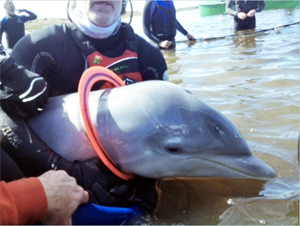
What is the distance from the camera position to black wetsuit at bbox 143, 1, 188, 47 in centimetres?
1034

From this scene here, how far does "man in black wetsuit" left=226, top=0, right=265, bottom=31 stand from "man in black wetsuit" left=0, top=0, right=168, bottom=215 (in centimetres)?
1007

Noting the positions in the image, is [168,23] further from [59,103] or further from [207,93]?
[59,103]

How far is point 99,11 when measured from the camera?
3457 mm

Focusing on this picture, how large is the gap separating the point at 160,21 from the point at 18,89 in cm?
837

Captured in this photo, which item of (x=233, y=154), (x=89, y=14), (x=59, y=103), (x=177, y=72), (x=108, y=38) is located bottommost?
(x=177, y=72)

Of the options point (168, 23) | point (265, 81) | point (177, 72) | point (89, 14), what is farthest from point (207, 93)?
point (168, 23)

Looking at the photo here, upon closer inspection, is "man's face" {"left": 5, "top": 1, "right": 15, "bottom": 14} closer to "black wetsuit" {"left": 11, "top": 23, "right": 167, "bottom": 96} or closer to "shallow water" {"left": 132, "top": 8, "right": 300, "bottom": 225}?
"shallow water" {"left": 132, "top": 8, "right": 300, "bottom": 225}

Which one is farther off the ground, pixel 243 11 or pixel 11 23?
pixel 11 23

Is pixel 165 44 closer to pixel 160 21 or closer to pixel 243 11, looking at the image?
pixel 160 21

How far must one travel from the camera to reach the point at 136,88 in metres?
2.88

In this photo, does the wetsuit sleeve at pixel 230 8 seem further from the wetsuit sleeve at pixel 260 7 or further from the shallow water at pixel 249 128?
the shallow water at pixel 249 128

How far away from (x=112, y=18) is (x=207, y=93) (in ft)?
7.86

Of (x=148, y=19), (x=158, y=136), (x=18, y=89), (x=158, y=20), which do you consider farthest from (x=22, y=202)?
(x=158, y=20)

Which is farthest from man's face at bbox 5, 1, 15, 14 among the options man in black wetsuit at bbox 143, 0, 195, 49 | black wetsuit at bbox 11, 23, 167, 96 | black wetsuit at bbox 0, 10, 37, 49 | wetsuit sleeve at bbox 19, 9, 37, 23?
black wetsuit at bbox 11, 23, 167, 96
